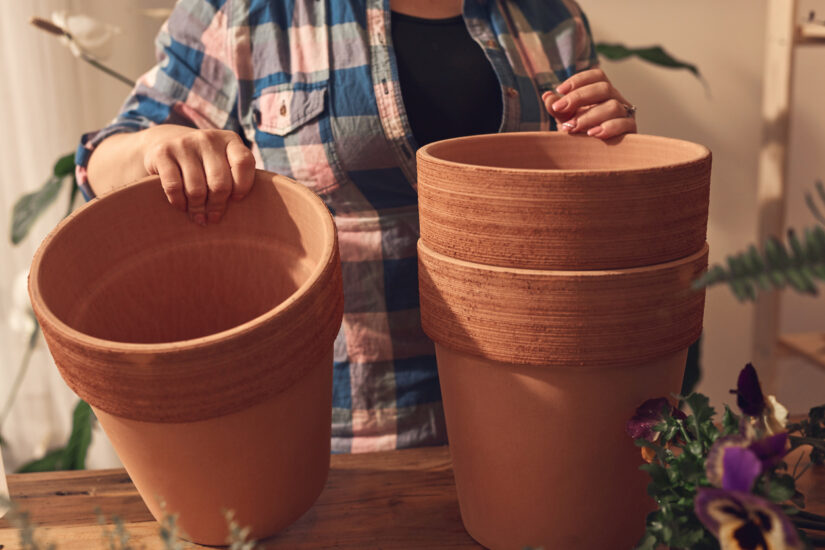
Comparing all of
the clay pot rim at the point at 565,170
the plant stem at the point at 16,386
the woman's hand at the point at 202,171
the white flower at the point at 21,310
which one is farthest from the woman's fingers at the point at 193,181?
the plant stem at the point at 16,386

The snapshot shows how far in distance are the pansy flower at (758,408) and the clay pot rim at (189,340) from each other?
259 millimetres

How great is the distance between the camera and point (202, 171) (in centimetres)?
52

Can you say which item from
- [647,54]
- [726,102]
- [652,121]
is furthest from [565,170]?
[726,102]

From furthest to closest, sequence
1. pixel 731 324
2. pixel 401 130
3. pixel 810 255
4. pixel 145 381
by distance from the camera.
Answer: pixel 731 324 → pixel 401 130 → pixel 145 381 → pixel 810 255

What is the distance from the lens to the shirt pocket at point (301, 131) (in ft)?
2.51

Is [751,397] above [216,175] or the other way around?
the other way around

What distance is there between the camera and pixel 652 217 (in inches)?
16.0

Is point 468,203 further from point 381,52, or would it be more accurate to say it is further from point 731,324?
point 731,324

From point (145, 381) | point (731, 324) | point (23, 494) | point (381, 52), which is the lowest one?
point (731, 324)

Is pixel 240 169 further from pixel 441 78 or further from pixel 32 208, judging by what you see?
pixel 32 208

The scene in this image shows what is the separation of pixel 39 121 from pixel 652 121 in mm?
1300

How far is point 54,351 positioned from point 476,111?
1.77 ft

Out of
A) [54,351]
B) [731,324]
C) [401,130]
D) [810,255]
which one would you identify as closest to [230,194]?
[54,351]

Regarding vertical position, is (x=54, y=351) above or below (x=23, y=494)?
above
